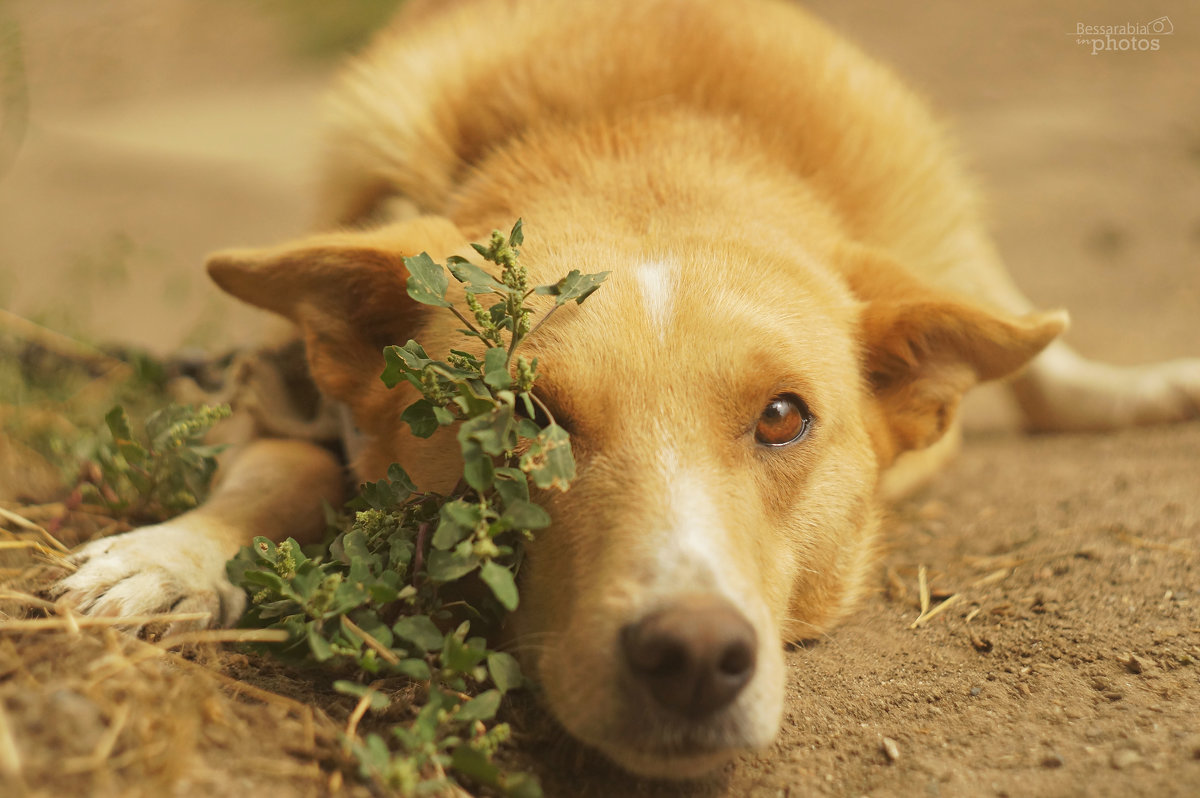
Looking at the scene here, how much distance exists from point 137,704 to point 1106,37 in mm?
9697

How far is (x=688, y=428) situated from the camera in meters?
2.13

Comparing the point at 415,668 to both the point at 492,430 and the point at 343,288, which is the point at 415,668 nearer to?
the point at 492,430

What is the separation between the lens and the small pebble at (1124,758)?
181 centimetres

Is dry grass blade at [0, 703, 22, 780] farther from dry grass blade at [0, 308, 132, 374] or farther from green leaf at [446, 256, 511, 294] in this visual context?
dry grass blade at [0, 308, 132, 374]

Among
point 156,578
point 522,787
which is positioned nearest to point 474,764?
point 522,787

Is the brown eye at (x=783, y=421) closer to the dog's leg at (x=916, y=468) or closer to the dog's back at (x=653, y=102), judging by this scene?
the dog's leg at (x=916, y=468)

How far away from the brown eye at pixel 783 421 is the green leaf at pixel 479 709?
0.92 metres

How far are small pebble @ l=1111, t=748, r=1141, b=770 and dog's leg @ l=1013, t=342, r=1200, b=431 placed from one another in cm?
249

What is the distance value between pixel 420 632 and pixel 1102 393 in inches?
136

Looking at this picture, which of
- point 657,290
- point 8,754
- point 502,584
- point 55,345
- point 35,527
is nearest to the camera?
point 8,754

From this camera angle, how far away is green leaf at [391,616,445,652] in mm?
1867

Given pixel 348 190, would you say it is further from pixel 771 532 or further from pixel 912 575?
pixel 912 575

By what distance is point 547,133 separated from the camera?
2986 mm

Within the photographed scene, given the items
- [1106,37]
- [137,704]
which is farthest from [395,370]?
[1106,37]
